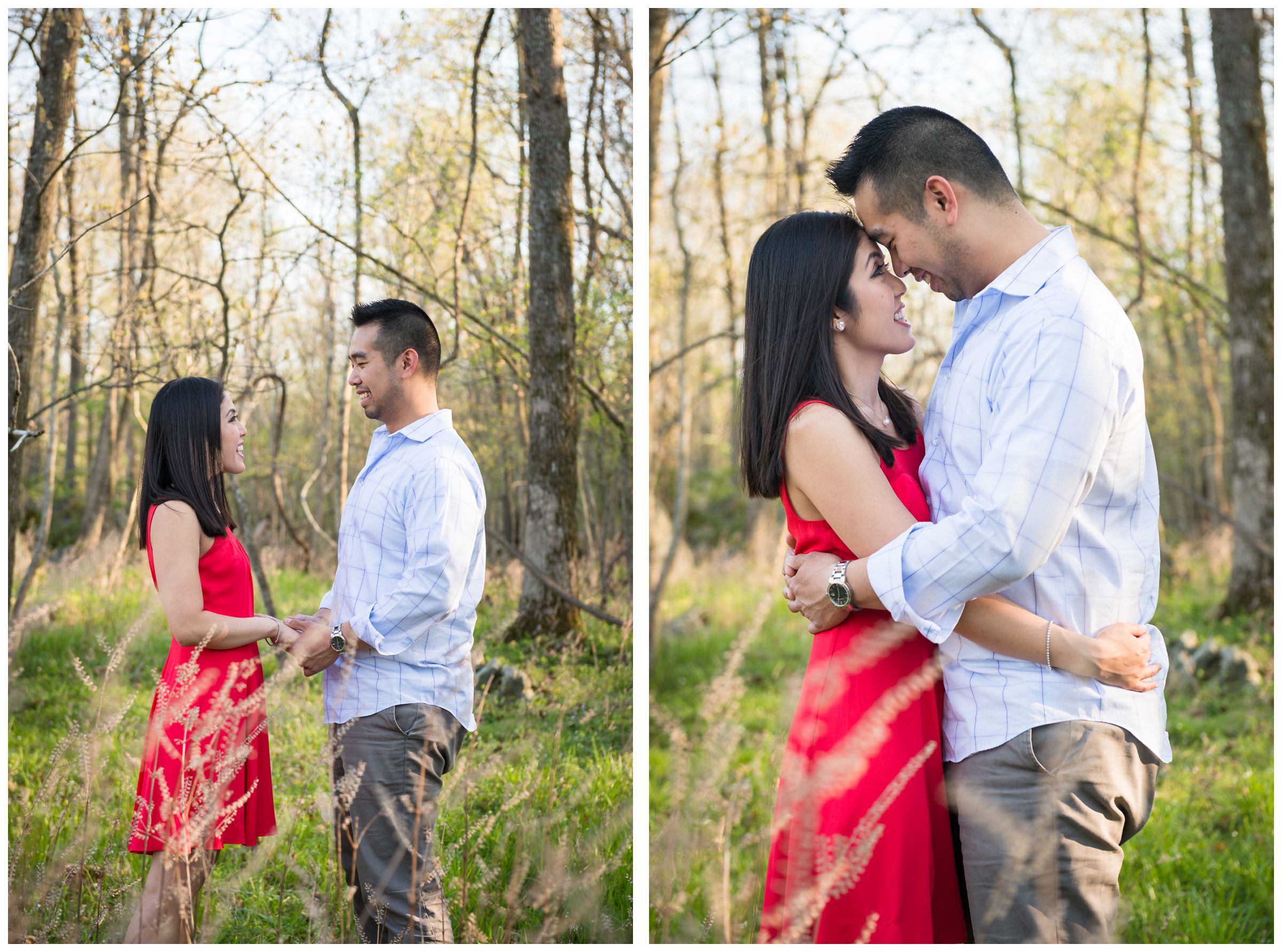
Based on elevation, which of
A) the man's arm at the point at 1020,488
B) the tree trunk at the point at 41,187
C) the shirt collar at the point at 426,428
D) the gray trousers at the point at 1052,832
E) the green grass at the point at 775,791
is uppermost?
the tree trunk at the point at 41,187

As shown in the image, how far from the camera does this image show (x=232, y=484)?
12.7 ft

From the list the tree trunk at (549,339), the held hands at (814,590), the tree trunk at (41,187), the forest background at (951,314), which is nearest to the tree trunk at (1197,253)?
the forest background at (951,314)

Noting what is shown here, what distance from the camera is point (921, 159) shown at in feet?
5.93

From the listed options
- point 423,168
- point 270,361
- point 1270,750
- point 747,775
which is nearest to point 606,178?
point 423,168

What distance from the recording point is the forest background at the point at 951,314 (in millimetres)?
2998

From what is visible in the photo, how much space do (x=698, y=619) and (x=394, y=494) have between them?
5.43 m

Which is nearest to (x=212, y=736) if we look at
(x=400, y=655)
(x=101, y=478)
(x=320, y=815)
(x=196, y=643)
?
(x=196, y=643)

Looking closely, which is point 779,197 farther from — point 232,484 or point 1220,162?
point 232,484

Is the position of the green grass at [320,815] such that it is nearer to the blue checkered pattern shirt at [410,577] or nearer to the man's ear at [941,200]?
the blue checkered pattern shirt at [410,577]

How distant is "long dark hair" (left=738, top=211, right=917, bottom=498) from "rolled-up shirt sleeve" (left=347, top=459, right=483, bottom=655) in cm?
78

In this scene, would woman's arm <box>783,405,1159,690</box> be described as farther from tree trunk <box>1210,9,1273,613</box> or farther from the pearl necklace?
tree trunk <box>1210,9,1273,613</box>

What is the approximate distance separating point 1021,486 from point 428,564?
1390 millimetres

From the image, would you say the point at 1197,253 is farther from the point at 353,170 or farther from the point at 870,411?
the point at 870,411

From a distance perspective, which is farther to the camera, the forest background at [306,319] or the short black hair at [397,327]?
the forest background at [306,319]
